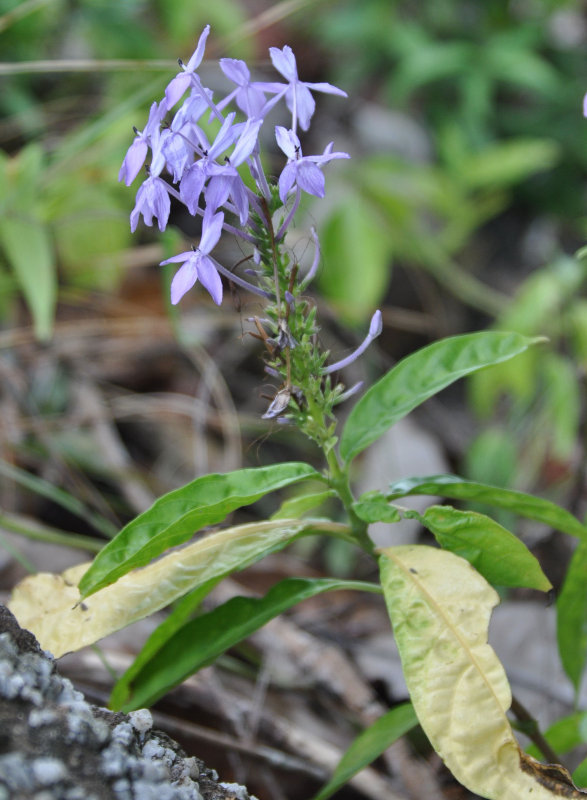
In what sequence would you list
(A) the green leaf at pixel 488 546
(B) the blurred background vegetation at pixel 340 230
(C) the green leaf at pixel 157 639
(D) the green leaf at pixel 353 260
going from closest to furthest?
(A) the green leaf at pixel 488 546
(C) the green leaf at pixel 157 639
(B) the blurred background vegetation at pixel 340 230
(D) the green leaf at pixel 353 260

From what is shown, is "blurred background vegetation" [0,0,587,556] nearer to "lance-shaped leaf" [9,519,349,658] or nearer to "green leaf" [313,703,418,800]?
"lance-shaped leaf" [9,519,349,658]

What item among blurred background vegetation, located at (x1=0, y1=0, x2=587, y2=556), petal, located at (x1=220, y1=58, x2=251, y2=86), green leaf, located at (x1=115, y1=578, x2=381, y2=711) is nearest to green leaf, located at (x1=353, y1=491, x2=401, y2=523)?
green leaf, located at (x1=115, y1=578, x2=381, y2=711)

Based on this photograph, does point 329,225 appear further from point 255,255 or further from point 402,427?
point 255,255

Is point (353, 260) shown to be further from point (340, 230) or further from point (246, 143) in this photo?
point (246, 143)

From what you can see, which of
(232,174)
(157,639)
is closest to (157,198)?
(232,174)

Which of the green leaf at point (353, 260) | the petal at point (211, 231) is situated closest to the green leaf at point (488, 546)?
the petal at point (211, 231)

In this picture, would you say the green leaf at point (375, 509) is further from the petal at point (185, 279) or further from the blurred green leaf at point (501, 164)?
the blurred green leaf at point (501, 164)

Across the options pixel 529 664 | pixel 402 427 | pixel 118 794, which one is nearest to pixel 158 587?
pixel 118 794
